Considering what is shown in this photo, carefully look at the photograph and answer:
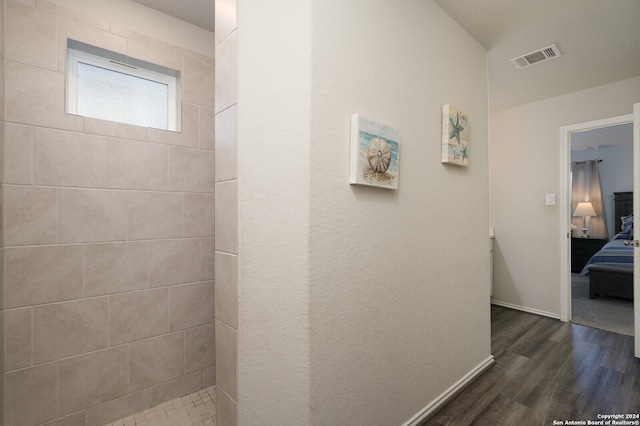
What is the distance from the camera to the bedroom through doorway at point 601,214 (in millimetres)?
3691

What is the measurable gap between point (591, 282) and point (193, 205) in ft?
16.0

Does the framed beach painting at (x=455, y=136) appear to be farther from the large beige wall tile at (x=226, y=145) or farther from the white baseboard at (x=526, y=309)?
the white baseboard at (x=526, y=309)

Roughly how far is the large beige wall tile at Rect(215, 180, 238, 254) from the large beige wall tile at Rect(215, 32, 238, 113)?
1.11ft

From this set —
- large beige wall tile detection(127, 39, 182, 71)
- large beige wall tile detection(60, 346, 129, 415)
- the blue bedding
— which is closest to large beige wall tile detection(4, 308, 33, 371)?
large beige wall tile detection(60, 346, 129, 415)

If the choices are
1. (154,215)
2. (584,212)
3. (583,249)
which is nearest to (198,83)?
(154,215)

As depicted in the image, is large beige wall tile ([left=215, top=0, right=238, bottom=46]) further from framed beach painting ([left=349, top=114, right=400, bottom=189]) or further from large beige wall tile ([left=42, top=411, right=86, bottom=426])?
large beige wall tile ([left=42, top=411, right=86, bottom=426])

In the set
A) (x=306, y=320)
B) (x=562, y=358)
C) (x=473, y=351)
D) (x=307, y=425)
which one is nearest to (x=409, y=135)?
(x=306, y=320)

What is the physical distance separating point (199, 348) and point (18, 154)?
148cm

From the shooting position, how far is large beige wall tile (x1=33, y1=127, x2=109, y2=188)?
1.47 meters

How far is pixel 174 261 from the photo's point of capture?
1.88m

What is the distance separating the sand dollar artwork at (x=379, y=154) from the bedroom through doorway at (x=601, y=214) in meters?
3.84

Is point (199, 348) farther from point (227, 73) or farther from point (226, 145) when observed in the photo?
point (227, 73)

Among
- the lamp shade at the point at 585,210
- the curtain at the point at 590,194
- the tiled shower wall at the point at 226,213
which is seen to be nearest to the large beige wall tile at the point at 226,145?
the tiled shower wall at the point at 226,213

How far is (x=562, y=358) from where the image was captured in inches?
89.7
